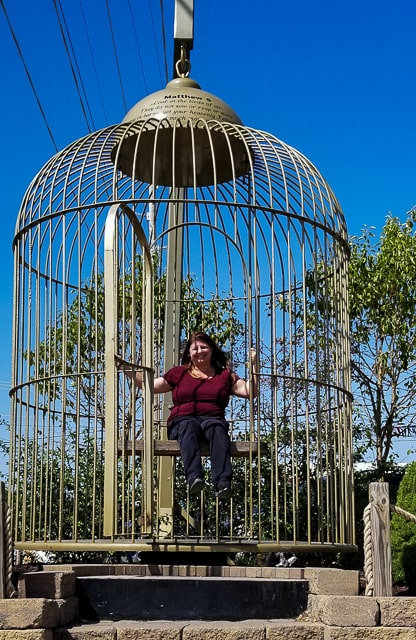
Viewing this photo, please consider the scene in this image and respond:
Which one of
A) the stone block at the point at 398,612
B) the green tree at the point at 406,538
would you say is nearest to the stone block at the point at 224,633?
the stone block at the point at 398,612

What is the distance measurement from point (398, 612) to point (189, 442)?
6.27 ft

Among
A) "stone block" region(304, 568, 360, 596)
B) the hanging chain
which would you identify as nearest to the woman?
"stone block" region(304, 568, 360, 596)

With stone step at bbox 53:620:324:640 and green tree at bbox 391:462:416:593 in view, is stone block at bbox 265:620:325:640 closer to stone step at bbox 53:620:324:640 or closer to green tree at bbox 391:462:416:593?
stone step at bbox 53:620:324:640

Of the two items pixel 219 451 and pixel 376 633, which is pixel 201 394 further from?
pixel 376 633

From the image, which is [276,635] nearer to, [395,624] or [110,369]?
[395,624]

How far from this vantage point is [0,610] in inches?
197

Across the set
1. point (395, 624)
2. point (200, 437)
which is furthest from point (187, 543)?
point (395, 624)

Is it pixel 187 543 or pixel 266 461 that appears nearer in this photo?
pixel 187 543

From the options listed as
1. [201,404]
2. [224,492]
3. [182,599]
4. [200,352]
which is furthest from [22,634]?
[200,352]

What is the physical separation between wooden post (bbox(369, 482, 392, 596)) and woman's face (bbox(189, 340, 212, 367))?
2139 millimetres

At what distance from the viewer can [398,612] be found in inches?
205

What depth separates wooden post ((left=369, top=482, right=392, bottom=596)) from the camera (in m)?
5.34

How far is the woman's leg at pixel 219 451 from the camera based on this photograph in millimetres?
6324

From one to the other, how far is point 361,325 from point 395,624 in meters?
7.82
